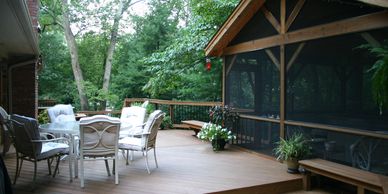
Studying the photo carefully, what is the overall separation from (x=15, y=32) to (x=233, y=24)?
3.98 metres

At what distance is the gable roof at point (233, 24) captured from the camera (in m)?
6.04

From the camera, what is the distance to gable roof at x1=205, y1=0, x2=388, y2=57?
19.8 feet

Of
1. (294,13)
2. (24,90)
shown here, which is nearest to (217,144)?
(294,13)

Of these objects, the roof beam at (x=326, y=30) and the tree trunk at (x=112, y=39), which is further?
the tree trunk at (x=112, y=39)

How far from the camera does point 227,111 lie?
6.61m

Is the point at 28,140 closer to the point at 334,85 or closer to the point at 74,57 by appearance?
the point at 334,85

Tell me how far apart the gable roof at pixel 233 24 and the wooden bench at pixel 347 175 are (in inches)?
126

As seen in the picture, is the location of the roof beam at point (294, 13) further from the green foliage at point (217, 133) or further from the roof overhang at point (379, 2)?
the green foliage at point (217, 133)

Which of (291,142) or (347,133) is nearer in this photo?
(347,133)

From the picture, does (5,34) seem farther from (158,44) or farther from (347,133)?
(158,44)

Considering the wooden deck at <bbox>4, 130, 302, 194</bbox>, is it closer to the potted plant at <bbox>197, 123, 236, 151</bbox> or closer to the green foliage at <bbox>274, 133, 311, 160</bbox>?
the green foliage at <bbox>274, 133, 311, 160</bbox>

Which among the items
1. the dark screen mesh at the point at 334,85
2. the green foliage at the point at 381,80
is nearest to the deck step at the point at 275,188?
the dark screen mesh at the point at 334,85

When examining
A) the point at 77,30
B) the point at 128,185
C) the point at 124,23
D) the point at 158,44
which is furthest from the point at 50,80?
the point at 128,185

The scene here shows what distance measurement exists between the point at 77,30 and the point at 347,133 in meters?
14.2
